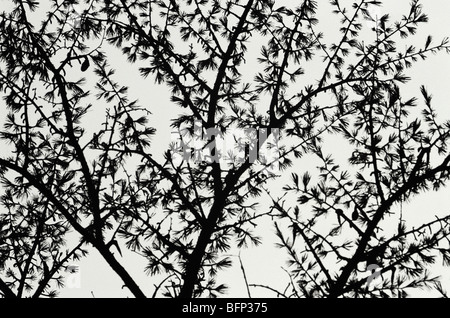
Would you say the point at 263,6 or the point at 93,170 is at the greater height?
the point at 263,6

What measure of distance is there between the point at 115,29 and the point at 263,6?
4.09 feet

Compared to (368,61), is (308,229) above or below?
below

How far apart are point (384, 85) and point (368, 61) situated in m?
0.30

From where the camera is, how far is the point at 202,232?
3588 mm

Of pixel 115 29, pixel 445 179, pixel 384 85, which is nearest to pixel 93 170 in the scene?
pixel 115 29

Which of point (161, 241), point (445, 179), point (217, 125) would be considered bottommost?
point (161, 241)

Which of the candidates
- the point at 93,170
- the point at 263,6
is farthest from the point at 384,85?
the point at 93,170

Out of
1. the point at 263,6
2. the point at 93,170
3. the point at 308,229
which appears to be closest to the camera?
the point at 308,229

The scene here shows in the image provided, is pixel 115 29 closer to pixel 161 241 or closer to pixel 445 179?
pixel 161 241

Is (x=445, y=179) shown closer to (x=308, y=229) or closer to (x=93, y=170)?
(x=308, y=229)
